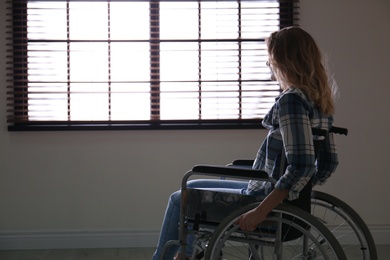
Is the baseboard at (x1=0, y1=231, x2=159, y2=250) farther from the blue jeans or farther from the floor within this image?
the blue jeans

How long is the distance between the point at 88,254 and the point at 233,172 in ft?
5.96

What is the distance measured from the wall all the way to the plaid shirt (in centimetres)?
168

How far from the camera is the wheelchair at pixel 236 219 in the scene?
1.97 m

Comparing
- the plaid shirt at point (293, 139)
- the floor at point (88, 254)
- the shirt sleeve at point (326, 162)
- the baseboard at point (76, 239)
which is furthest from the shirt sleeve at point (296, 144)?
the baseboard at point (76, 239)

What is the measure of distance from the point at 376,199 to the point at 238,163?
163 centimetres

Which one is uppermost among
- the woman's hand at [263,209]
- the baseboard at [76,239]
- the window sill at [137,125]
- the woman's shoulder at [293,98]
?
the woman's shoulder at [293,98]

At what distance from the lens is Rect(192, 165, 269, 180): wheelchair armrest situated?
2.02 metres

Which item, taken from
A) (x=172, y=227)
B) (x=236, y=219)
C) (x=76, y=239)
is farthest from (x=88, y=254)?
(x=236, y=219)

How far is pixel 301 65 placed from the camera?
212 centimetres

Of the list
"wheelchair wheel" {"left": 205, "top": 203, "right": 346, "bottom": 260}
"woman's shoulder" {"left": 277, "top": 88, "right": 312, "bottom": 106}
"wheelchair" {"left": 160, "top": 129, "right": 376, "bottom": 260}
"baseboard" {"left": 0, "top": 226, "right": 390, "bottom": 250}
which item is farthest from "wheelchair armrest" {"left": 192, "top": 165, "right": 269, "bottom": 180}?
"baseboard" {"left": 0, "top": 226, "right": 390, "bottom": 250}

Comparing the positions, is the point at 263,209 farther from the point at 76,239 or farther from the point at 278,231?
the point at 76,239

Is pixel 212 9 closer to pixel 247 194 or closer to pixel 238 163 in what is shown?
pixel 238 163

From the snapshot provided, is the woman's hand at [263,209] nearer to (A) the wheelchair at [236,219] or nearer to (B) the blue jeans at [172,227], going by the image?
(A) the wheelchair at [236,219]

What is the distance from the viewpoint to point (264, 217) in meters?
1.99
